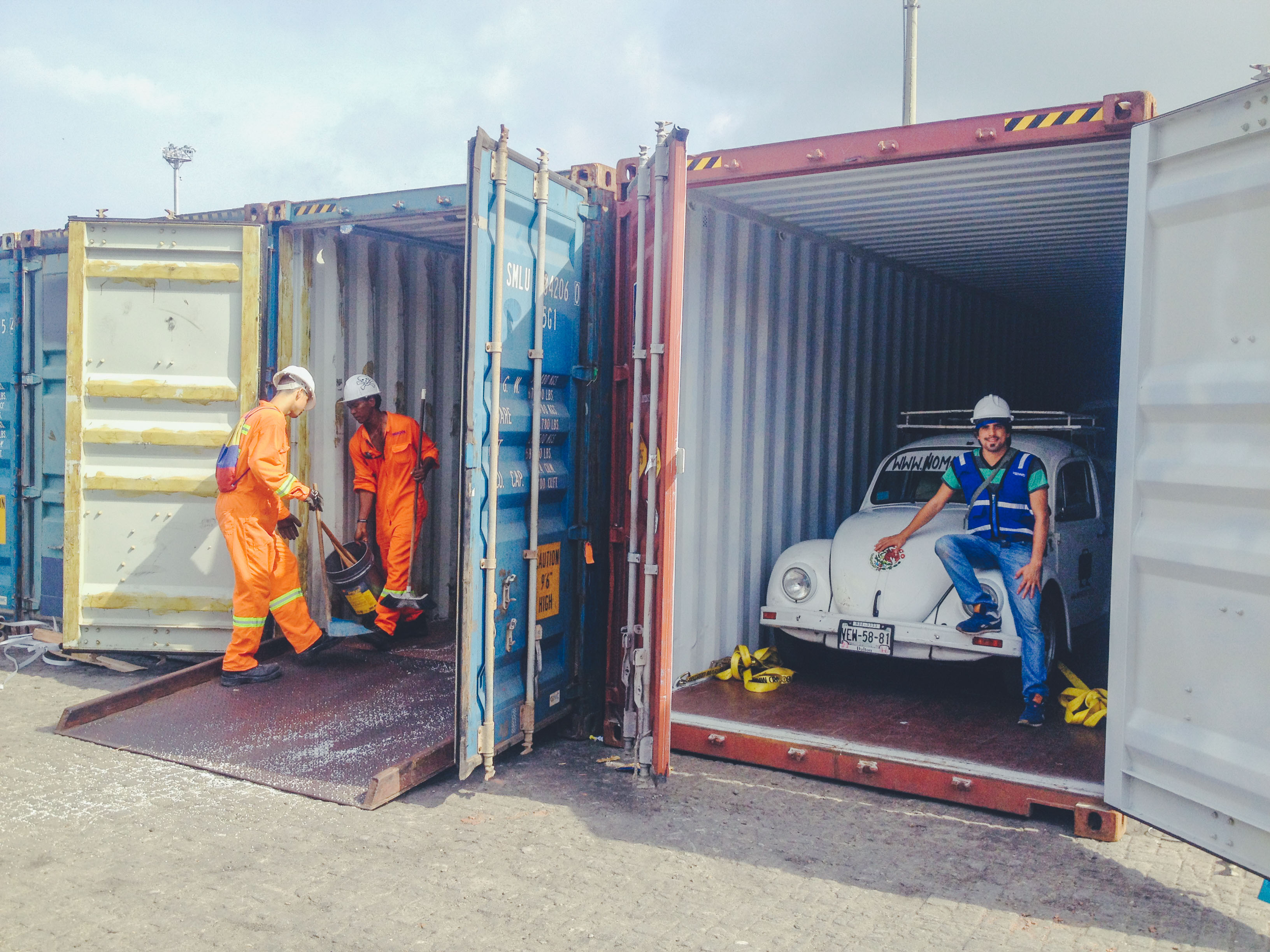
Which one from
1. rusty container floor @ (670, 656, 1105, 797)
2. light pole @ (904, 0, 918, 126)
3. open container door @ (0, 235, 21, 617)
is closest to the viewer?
rusty container floor @ (670, 656, 1105, 797)

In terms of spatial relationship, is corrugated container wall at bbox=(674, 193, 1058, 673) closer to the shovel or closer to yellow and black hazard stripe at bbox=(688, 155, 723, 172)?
yellow and black hazard stripe at bbox=(688, 155, 723, 172)

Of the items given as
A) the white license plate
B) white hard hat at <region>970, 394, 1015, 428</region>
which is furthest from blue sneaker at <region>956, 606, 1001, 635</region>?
white hard hat at <region>970, 394, 1015, 428</region>

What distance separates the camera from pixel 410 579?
7797 mm

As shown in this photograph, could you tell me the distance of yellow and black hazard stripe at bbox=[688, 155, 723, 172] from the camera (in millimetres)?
5324

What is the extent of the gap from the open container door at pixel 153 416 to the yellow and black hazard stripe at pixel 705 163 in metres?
3.26

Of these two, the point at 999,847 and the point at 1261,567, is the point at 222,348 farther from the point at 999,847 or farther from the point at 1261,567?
the point at 1261,567

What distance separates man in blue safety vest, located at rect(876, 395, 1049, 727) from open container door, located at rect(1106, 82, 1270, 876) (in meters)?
1.44

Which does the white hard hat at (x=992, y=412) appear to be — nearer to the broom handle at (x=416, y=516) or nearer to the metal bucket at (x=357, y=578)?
the broom handle at (x=416, y=516)

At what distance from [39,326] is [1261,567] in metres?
8.48

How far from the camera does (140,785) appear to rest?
4.93 meters

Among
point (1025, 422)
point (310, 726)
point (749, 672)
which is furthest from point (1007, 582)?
point (310, 726)

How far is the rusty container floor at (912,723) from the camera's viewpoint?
4852mm

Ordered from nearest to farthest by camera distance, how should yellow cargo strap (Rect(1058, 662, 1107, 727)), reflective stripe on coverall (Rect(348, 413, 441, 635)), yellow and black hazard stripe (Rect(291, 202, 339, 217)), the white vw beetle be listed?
yellow cargo strap (Rect(1058, 662, 1107, 727)) < the white vw beetle < yellow and black hazard stripe (Rect(291, 202, 339, 217)) < reflective stripe on coverall (Rect(348, 413, 441, 635))

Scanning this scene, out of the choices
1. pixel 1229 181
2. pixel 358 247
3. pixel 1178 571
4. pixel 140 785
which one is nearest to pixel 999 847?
pixel 1178 571
